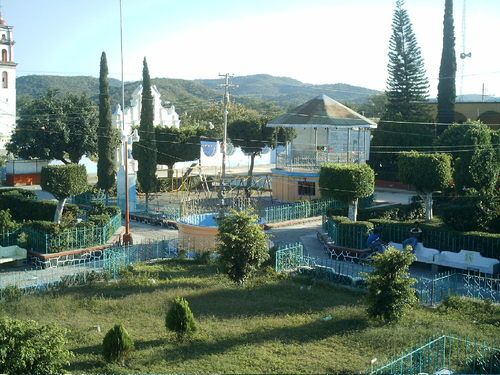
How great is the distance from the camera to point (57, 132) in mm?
40094

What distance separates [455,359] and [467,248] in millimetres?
8591

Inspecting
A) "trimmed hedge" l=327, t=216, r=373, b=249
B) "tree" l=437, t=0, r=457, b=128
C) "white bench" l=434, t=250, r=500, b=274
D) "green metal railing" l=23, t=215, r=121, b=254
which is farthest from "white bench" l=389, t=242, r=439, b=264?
"tree" l=437, t=0, r=457, b=128

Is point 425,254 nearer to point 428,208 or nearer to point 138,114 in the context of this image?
point 428,208

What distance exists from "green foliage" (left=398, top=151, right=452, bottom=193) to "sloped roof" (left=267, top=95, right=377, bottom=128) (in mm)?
10298

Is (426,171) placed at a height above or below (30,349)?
above

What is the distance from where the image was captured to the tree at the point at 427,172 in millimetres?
22031

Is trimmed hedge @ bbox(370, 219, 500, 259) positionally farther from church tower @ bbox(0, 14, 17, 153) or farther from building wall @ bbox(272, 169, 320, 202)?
church tower @ bbox(0, 14, 17, 153)

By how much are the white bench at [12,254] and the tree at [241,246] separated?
749 centimetres

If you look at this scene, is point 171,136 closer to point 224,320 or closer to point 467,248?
point 467,248

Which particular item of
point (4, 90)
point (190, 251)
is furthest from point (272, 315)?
point (4, 90)

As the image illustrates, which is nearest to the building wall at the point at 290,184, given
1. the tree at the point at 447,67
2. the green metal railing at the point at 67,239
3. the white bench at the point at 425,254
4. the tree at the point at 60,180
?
the tree at the point at 447,67

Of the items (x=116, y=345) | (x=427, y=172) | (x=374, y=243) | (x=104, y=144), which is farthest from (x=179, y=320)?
(x=104, y=144)

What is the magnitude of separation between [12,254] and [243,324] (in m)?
10.1

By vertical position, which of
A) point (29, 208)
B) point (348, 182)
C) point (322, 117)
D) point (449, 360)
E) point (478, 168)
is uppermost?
point (322, 117)
